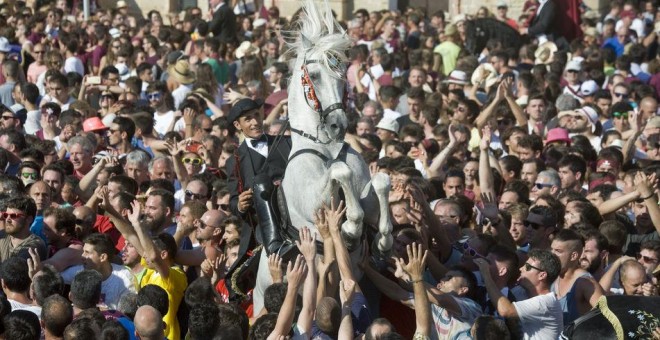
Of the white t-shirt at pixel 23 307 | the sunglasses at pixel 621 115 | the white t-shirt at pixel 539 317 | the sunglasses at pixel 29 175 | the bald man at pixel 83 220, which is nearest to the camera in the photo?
the white t-shirt at pixel 23 307

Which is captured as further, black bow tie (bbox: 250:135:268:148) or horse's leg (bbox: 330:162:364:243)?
black bow tie (bbox: 250:135:268:148)

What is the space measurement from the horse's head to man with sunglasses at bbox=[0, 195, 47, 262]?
7.45ft

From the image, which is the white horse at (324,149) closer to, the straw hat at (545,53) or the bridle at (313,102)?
the bridle at (313,102)

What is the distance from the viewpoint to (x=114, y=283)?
9828 mm

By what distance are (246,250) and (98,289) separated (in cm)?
147

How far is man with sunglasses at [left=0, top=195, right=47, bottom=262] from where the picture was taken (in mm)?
10008

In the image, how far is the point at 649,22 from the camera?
24625 millimetres

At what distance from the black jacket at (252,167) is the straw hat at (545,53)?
10709 mm

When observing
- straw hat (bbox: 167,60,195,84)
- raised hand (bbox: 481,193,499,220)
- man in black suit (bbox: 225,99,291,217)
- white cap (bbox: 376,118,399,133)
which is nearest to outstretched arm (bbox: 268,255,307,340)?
man in black suit (bbox: 225,99,291,217)

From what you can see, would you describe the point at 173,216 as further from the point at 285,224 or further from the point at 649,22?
the point at 649,22

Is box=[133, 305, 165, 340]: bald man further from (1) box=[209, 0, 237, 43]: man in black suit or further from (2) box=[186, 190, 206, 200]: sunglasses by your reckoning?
(1) box=[209, 0, 237, 43]: man in black suit

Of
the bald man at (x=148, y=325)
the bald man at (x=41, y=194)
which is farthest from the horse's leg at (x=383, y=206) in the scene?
the bald man at (x=41, y=194)

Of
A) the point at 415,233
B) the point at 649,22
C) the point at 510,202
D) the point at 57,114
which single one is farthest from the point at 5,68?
the point at 649,22

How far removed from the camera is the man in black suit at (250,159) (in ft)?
31.0
